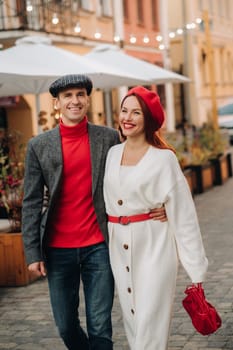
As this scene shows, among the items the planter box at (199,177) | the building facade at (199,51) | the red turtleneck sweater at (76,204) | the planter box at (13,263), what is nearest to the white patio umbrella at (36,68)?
the planter box at (199,177)

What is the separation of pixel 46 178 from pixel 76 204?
231 millimetres

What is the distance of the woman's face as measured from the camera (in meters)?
4.47

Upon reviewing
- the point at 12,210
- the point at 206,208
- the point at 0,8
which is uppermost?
the point at 0,8

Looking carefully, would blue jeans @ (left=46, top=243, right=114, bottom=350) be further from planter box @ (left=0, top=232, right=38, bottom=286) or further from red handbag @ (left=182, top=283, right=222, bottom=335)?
planter box @ (left=0, top=232, right=38, bottom=286)

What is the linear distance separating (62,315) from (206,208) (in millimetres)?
9567

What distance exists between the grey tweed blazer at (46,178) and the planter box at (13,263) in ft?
12.8

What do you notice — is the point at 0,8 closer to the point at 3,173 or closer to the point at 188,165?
the point at 188,165

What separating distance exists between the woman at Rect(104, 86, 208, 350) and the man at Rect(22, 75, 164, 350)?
22cm

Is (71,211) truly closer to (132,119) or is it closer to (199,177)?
(132,119)

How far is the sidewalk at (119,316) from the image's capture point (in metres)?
6.19

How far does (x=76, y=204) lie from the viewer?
471cm

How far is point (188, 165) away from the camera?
16422 millimetres

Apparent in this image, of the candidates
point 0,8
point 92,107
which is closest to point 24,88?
point 0,8

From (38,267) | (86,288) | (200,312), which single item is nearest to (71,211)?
(38,267)
